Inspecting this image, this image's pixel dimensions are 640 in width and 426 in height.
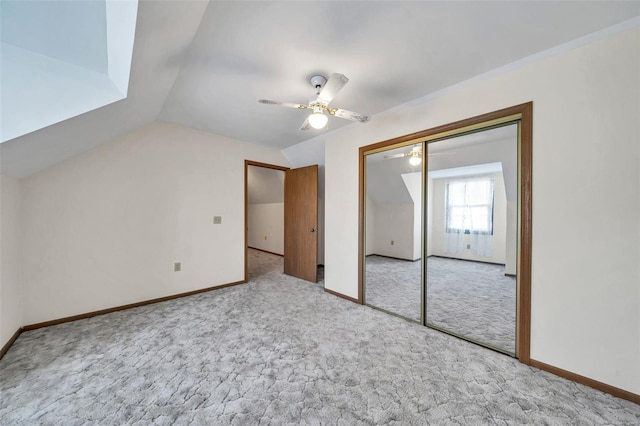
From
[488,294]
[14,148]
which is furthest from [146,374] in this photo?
[488,294]

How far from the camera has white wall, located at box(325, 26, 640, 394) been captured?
1.44 meters

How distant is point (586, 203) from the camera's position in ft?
5.17

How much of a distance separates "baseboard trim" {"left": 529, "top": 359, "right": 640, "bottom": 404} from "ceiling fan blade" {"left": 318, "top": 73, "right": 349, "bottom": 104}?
254cm

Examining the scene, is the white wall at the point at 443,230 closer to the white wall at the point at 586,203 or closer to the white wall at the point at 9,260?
the white wall at the point at 586,203

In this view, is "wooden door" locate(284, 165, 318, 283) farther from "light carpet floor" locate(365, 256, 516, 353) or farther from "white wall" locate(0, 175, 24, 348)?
"white wall" locate(0, 175, 24, 348)

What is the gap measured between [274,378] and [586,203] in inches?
97.5

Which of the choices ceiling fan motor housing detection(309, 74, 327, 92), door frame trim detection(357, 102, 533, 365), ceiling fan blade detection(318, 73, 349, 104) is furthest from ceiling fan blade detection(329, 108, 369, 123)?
door frame trim detection(357, 102, 533, 365)

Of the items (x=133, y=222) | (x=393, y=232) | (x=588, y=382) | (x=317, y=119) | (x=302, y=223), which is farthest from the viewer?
(x=302, y=223)

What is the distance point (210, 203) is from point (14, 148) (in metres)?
1.98

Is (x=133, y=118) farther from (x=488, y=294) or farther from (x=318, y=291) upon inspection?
(x=488, y=294)

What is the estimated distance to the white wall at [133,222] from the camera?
2342 millimetres

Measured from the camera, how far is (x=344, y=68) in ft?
6.29

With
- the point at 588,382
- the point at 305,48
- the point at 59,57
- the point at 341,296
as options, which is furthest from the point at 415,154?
the point at 59,57

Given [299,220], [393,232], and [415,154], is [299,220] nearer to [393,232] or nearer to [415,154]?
[393,232]
